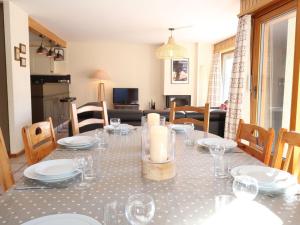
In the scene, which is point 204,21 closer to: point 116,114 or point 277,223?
point 116,114

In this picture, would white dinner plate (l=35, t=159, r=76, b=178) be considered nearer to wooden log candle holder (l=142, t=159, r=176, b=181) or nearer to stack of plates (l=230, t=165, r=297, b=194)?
Result: wooden log candle holder (l=142, t=159, r=176, b=181)

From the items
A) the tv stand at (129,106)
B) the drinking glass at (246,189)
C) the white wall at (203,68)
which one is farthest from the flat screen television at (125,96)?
the drinking glass at (246,189)

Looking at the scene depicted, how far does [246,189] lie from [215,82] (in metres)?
6.52

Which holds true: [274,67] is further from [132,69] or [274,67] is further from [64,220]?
[132,69]

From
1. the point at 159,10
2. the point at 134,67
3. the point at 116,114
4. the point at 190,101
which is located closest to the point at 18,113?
the point at 116,114

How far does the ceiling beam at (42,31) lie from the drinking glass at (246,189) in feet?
16.4

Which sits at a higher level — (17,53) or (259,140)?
(17,53)

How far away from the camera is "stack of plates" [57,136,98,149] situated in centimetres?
157

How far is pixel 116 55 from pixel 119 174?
6.86 metres

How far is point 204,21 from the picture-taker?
5.07 meters

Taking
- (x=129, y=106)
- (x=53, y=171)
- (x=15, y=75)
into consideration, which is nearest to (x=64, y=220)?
(x=53, y=171)

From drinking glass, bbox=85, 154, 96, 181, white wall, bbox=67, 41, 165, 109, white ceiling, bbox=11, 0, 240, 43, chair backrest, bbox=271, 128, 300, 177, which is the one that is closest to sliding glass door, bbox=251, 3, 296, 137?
white ceiling, bbox=11, 0, 240, 43

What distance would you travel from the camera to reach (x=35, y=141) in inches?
61.4

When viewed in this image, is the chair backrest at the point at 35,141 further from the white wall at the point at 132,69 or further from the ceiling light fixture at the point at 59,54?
the white wall at the point at 132,69
